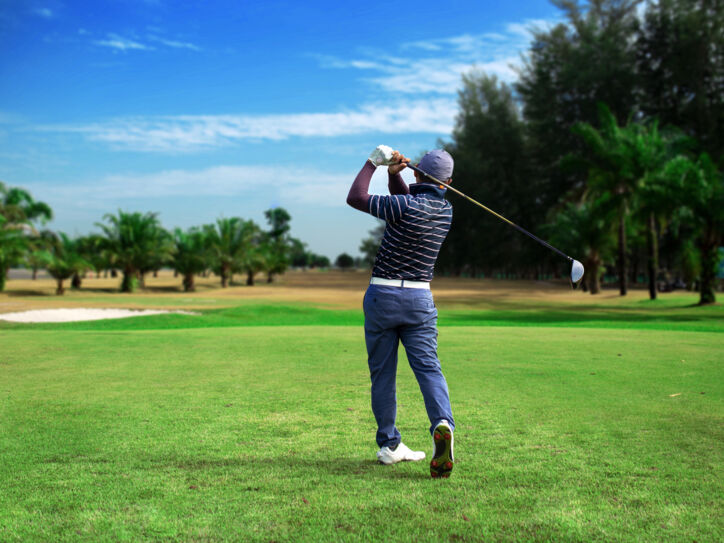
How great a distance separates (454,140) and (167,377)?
245ft

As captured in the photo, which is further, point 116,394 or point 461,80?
point 461,80

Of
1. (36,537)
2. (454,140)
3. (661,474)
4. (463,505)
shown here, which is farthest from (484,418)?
(454,140)

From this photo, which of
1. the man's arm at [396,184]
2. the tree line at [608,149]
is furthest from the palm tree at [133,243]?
the man's arm at [396,184]

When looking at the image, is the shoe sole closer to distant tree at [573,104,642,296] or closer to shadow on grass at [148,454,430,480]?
shadow on grass at [148,454,430,480]

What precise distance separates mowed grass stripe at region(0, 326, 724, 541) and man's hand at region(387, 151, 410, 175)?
231 cm

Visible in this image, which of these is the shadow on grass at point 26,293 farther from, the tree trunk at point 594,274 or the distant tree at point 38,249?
the tree trunk at point 594,274

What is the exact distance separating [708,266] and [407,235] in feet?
92.9

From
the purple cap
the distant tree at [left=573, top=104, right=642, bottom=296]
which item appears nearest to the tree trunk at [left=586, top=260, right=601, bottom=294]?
the distant tree at [left=573, top=104, right=642, bottom=296]

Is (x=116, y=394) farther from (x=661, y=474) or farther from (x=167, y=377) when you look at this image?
(x=661, y=474)

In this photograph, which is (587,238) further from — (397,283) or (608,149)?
(397,283)

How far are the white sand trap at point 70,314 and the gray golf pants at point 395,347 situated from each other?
19120 millimetres

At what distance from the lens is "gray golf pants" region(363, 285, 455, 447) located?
4.72m

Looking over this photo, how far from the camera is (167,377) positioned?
27.9 feet

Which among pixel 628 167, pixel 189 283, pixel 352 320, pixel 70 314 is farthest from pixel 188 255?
pixel 628 167
